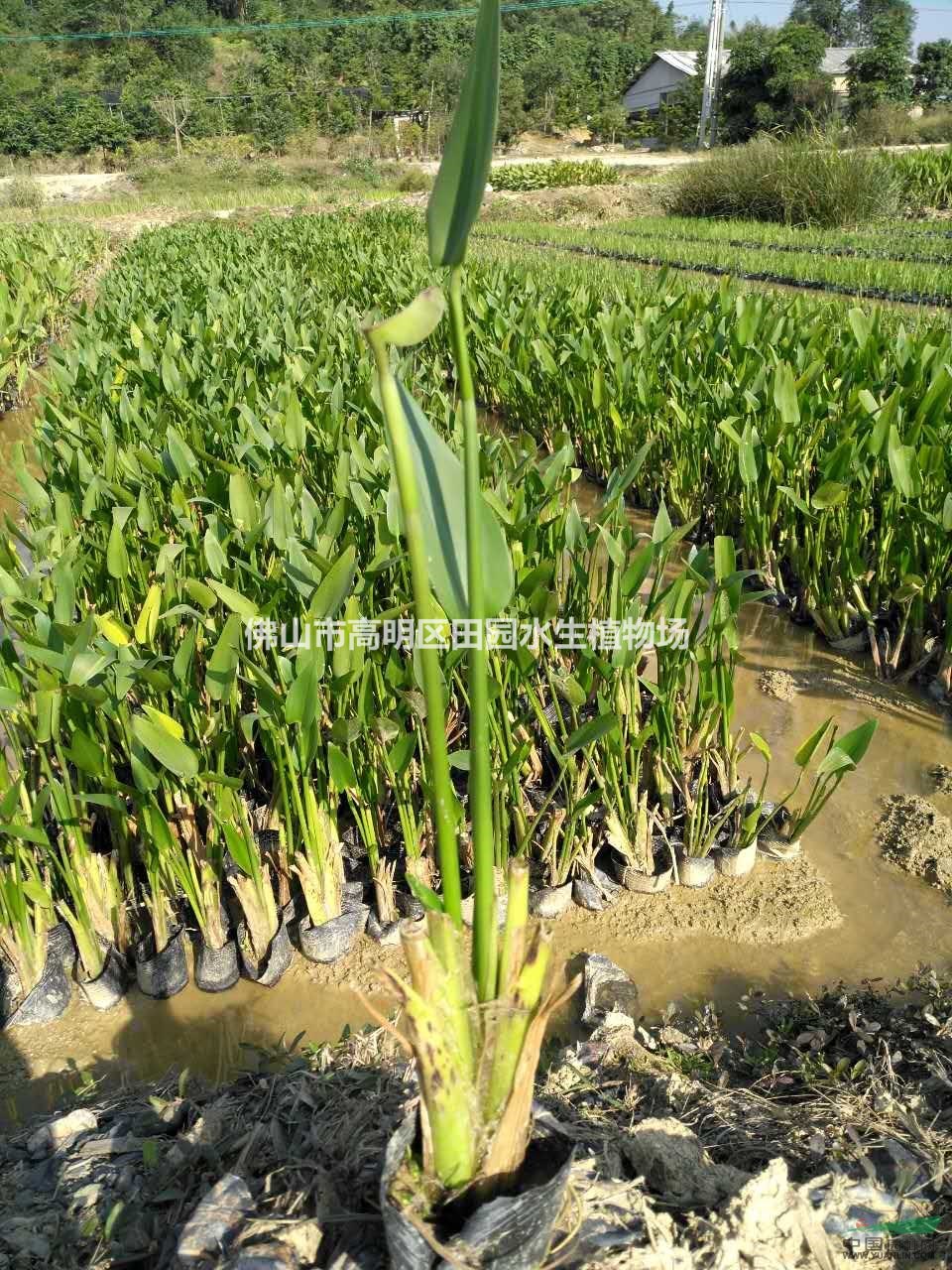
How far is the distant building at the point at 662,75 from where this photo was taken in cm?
4012

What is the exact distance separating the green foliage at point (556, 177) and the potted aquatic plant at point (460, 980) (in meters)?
24.2

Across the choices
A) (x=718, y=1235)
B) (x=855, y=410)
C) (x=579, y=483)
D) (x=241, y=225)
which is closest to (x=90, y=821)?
(x=718, y=1235)

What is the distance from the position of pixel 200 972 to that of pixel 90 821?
1.35ft

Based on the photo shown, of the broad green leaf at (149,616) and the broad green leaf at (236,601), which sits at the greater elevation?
the broad green leaf at (236,601)

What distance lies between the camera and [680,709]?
2.18 meters

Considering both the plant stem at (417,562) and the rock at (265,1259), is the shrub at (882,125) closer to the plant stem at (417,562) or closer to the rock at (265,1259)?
the plant stem at (417,562)

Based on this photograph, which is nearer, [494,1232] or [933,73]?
[494,1232]

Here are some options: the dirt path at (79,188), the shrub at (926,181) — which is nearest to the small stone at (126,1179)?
the shrub at (926,181)

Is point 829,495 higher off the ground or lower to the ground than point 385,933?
higher

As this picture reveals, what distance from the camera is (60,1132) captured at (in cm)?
131

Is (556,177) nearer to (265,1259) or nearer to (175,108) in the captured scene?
(175,108)

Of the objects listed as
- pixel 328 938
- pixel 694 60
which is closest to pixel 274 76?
pixel 694 60

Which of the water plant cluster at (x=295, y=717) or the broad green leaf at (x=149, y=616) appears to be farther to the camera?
the broad green leaf at (x=149, y=616)

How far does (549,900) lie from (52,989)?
41.7 inches
